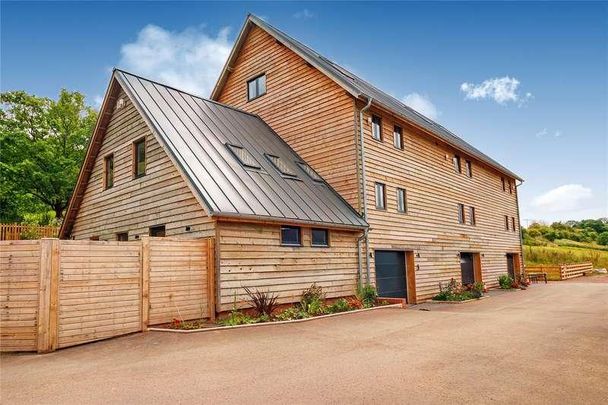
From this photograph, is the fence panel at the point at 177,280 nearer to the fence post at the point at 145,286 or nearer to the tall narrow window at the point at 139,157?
the fence post at the point at 145,286

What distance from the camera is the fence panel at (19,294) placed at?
8.32 m

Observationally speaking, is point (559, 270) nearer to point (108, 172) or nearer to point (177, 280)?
point (177, 280)

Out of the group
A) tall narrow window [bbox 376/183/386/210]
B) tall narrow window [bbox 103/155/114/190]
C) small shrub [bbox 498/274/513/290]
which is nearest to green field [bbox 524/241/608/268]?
small shrub [bbox 498/274/513/290]

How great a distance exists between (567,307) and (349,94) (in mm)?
10829

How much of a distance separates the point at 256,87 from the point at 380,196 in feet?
28.1

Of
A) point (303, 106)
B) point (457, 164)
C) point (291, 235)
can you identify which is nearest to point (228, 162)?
point (291, 235)

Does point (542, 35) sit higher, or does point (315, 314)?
point (542, 35)

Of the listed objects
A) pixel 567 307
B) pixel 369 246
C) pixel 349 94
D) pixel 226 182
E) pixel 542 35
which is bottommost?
pixel 567 307

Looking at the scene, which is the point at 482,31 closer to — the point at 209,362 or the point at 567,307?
the point at 567,307

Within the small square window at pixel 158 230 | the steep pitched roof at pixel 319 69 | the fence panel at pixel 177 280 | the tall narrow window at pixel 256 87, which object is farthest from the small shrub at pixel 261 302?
the tall narrow window at pixel 256 87

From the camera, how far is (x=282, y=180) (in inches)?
575

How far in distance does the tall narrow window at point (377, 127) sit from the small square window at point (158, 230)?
895 cm

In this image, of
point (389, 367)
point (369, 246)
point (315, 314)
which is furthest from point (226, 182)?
point (389, 367)

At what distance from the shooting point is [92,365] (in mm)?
6988
